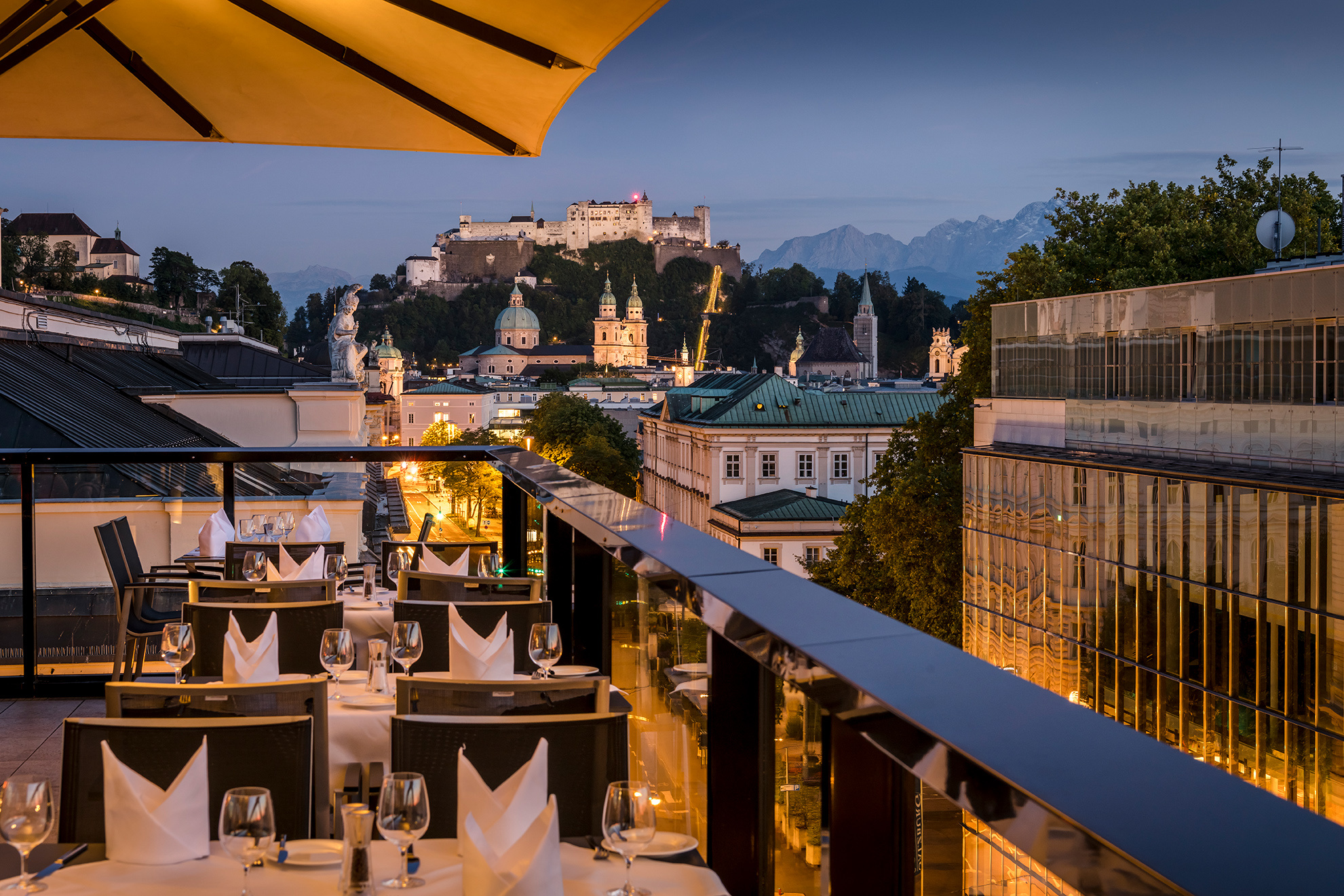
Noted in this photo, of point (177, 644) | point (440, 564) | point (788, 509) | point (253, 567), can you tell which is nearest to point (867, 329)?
point (788, 509)

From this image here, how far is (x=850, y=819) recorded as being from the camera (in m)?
1.49

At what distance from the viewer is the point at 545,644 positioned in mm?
3123

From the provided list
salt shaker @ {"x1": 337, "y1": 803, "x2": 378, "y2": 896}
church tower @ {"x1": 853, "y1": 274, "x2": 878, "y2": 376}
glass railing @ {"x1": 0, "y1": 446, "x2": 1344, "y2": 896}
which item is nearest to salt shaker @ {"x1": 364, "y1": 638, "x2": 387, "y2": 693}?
glass railing @ {"x1": 0, "y1": 446, "x2": 1344, "y2": 896}

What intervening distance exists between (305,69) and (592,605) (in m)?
2.11

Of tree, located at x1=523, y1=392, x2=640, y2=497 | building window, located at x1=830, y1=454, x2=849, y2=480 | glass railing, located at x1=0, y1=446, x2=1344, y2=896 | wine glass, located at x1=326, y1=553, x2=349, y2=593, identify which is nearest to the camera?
Result: glass railing, located at x1=0, y1=446, x2=1344, y2=896

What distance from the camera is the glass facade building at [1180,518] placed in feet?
61.2

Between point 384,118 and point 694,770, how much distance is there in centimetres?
293

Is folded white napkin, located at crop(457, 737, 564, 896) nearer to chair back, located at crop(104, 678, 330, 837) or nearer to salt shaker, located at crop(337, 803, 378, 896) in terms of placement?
salt shaker, located at crop(337, 803, 378, 896)

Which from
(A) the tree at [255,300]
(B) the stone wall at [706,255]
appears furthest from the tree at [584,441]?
(B) the stone wall at [706,255]

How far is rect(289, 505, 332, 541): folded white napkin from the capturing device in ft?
21.1

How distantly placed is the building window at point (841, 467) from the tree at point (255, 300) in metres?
31.4

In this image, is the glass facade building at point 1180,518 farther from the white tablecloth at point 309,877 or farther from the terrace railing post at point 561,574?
the white tablecloth at point 309,877

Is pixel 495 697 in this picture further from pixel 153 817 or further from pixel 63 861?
pixel 63 861

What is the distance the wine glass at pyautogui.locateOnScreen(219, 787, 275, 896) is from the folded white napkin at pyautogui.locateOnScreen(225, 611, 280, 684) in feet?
5.39
